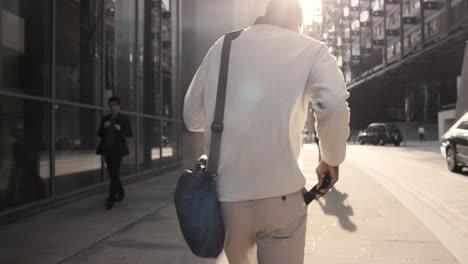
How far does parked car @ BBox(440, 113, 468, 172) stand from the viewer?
10.2 metres

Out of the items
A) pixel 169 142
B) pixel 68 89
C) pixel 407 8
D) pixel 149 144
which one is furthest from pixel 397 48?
pixel 68 89

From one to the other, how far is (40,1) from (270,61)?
6.34 m

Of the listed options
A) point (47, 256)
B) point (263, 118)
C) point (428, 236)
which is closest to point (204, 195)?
point (263, 118)

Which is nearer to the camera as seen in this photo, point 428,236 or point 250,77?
point 250,77

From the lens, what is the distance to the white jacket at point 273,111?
1.41 meters

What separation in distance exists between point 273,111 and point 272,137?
0.10 metres

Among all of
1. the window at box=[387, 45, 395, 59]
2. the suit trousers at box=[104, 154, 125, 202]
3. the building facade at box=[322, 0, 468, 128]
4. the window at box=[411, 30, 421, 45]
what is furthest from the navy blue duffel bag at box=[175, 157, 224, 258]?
the window at box=[387, 45, 395, 59]

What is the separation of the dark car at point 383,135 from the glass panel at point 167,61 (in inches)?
836

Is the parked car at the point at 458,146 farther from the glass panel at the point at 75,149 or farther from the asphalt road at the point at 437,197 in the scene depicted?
the glass panel at the point at 75,149

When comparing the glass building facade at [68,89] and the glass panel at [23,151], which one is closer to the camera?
the glass panel at [23,151]

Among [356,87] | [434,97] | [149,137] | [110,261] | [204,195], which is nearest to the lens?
[204,195]

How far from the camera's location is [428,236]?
14.5 feet

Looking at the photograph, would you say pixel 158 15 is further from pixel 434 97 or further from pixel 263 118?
pixel 434 97

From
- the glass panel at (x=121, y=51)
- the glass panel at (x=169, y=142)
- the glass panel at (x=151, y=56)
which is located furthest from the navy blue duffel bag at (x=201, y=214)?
the glass panel at (x=169, y=142)
